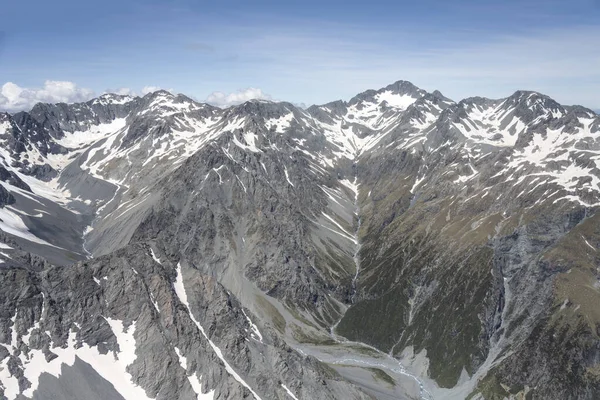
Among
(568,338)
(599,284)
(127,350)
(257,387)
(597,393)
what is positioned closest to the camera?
(127,350)

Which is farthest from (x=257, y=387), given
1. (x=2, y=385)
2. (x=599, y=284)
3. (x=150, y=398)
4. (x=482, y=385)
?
(x=599, y=284)

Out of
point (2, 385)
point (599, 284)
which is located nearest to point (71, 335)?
point (2, 385)

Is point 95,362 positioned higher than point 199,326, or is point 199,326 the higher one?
point 199,326

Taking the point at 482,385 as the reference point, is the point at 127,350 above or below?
above

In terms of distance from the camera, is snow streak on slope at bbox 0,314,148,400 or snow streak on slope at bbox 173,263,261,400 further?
snow streak on slope at bbox 173,263,261,400

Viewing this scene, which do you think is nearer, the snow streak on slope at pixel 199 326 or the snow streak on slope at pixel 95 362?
the snow streak on slope at pixel 95 362

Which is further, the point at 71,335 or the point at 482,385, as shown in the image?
the point at 482,385

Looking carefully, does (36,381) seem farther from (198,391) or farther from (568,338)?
(568,338)

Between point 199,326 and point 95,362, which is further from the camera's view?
point 199,326

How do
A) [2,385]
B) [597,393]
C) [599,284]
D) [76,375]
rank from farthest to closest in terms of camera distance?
1. [599,284]
2. [597,393]
3. [76,375]
4. [2,385]

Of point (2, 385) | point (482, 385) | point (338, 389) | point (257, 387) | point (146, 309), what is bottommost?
point (482, 385)
